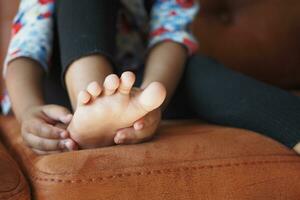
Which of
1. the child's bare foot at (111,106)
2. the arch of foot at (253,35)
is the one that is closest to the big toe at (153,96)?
the child's bare foot at (111,106)

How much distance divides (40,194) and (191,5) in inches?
21.0

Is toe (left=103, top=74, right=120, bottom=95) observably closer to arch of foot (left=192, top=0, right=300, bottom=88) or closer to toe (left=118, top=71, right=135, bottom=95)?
toe (left=118, top=71, right=135, bottom=95)

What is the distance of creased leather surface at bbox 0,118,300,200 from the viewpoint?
1.58 feet

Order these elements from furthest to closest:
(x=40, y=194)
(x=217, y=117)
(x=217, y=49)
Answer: (x=217, y=49) < (x=217, y=117) < (x=40, y=194)

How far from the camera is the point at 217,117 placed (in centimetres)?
71

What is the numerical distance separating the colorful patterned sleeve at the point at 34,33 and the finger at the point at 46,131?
188 millimetres

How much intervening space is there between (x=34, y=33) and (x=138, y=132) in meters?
0.33

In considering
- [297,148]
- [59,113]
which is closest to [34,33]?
[59,113]

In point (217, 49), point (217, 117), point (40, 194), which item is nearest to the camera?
point (40, 194)

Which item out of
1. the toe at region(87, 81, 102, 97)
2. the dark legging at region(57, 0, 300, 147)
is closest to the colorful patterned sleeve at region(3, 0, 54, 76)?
the dark legging at region(57, 0, 300, 147)

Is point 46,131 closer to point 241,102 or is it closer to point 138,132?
point 138,132

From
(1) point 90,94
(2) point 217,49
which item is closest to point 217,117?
(1) point 90,94

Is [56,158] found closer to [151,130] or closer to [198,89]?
[151,130]

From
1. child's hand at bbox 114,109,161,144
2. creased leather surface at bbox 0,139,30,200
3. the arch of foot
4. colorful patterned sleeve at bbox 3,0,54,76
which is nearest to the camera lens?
creased leather surface at bbox 0,139,30,200
